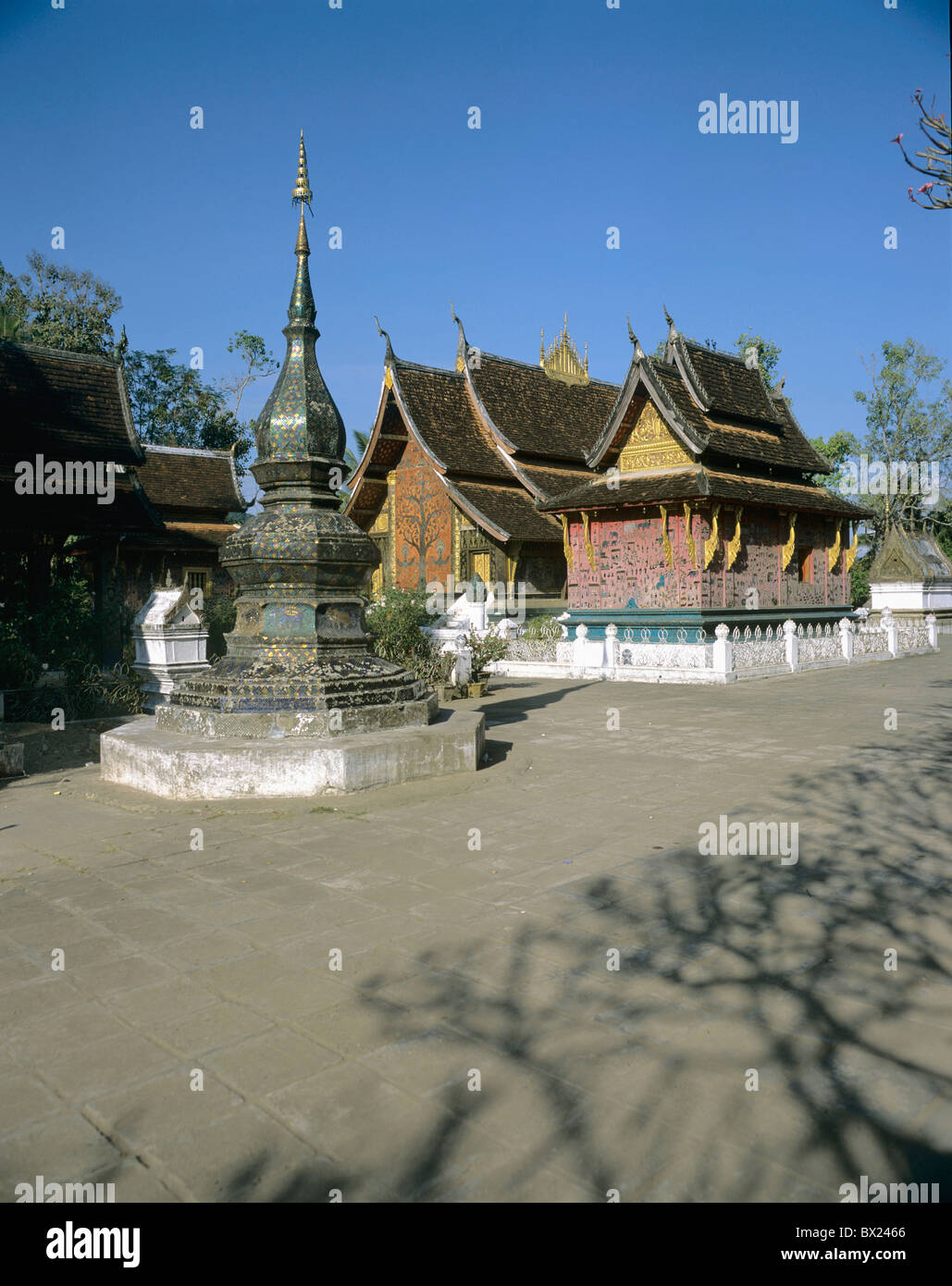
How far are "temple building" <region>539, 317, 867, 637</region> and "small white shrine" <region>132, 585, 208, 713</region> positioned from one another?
9.54 m

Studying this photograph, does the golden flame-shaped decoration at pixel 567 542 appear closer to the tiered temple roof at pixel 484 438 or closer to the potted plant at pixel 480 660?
the tiered temple roof at pixel 484 438

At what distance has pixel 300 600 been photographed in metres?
7.32

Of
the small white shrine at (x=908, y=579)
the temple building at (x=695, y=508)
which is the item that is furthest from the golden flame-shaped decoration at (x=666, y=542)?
the small white shrine at (x=908, y=579)

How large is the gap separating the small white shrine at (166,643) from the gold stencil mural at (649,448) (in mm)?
10686

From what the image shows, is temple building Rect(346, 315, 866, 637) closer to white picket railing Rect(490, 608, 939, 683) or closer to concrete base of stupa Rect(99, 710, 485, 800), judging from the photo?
white picket railing Rect(490, 608, 939, 683)

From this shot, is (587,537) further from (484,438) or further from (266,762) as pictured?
(266,762)

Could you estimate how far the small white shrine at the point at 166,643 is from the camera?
1309 centimetres

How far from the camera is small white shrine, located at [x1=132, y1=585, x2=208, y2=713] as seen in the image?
13.1m

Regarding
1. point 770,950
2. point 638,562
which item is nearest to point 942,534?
point 638,562

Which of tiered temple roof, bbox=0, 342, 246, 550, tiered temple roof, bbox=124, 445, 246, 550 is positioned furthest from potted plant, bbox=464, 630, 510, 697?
tiered temple roof, bbox=124, 445, 246, 550

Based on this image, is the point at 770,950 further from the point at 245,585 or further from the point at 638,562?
the point at 638,562

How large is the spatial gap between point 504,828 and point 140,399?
139ft

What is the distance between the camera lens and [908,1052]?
2.94 meters

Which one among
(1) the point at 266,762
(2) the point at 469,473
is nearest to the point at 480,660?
(1) the point at 266,762
